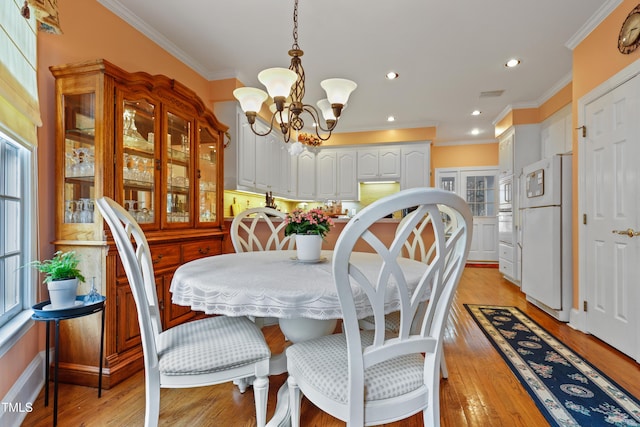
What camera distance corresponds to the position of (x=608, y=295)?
2.48 m

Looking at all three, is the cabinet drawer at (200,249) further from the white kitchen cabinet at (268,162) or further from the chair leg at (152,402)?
the chair leg at (152,402)

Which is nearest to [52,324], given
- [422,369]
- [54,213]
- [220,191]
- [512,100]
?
[54,213]

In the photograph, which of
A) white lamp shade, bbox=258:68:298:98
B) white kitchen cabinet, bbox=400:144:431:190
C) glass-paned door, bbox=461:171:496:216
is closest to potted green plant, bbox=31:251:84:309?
white lamp shade, bbox=258:68:298:98

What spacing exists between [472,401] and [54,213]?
108 inches

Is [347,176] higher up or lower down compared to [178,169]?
higher up

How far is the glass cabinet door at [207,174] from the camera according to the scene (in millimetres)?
2959

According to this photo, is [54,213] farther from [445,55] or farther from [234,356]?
[445,55]

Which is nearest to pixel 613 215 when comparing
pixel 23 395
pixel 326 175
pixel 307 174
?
pixel 23 395

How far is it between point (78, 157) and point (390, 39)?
9.11ft

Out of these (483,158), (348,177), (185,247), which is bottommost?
(185,247)

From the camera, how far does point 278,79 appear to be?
6.15 feet

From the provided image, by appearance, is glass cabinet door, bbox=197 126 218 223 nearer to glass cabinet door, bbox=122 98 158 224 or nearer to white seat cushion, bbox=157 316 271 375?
glass cabinet door, bbox=122 98 158 224

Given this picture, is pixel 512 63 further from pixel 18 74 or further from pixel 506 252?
pixel 18 74

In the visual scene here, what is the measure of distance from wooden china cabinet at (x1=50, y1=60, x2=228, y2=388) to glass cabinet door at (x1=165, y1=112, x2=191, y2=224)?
0.37 feet
